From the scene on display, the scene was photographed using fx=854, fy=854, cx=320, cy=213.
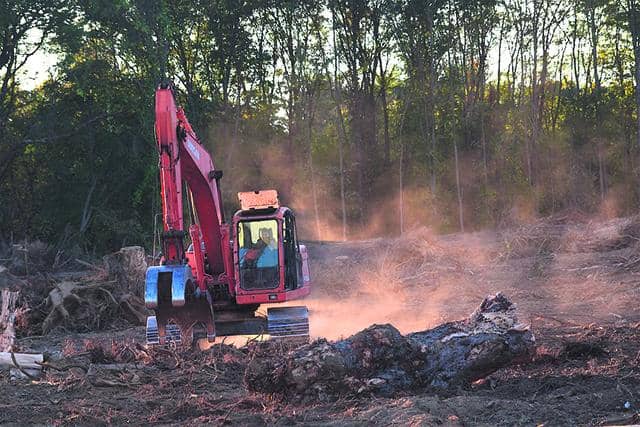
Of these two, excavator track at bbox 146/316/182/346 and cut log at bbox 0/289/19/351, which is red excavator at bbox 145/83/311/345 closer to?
excavator track at bbox 146/316/182/346

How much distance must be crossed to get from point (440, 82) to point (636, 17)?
29.5ft

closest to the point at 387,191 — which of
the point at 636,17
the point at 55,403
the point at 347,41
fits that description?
the point at 347,41

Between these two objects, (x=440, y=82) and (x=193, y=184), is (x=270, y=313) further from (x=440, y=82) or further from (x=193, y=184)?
(x=440, y=82)

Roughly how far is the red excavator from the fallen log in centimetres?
316

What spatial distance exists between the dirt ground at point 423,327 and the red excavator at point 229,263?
55cm

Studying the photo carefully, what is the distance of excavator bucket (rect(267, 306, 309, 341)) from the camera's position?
1225cm

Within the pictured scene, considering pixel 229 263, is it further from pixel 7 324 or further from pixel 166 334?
pixel 7 324

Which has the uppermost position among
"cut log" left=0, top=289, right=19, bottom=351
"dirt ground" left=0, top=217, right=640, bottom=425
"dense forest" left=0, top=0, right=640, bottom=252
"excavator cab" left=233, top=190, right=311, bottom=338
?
"dense forest" left=0, top=0, right=640, bottom=252

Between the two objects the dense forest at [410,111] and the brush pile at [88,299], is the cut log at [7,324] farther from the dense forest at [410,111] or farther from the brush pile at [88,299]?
the dense forest at [410,111]

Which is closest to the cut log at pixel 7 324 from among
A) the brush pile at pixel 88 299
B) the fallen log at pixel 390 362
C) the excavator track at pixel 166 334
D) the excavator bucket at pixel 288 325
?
the excavator track at pixel 166 334

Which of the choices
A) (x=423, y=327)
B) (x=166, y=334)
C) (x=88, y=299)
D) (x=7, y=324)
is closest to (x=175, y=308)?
(x=166, y=334)

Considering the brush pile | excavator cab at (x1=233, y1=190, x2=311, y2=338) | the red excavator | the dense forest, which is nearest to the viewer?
the red excavator

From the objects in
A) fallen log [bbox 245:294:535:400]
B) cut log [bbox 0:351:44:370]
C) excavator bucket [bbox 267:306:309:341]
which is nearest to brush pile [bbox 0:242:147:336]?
excavator bucket [bbox 267:306:309:341]

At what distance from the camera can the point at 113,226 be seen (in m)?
30.0
